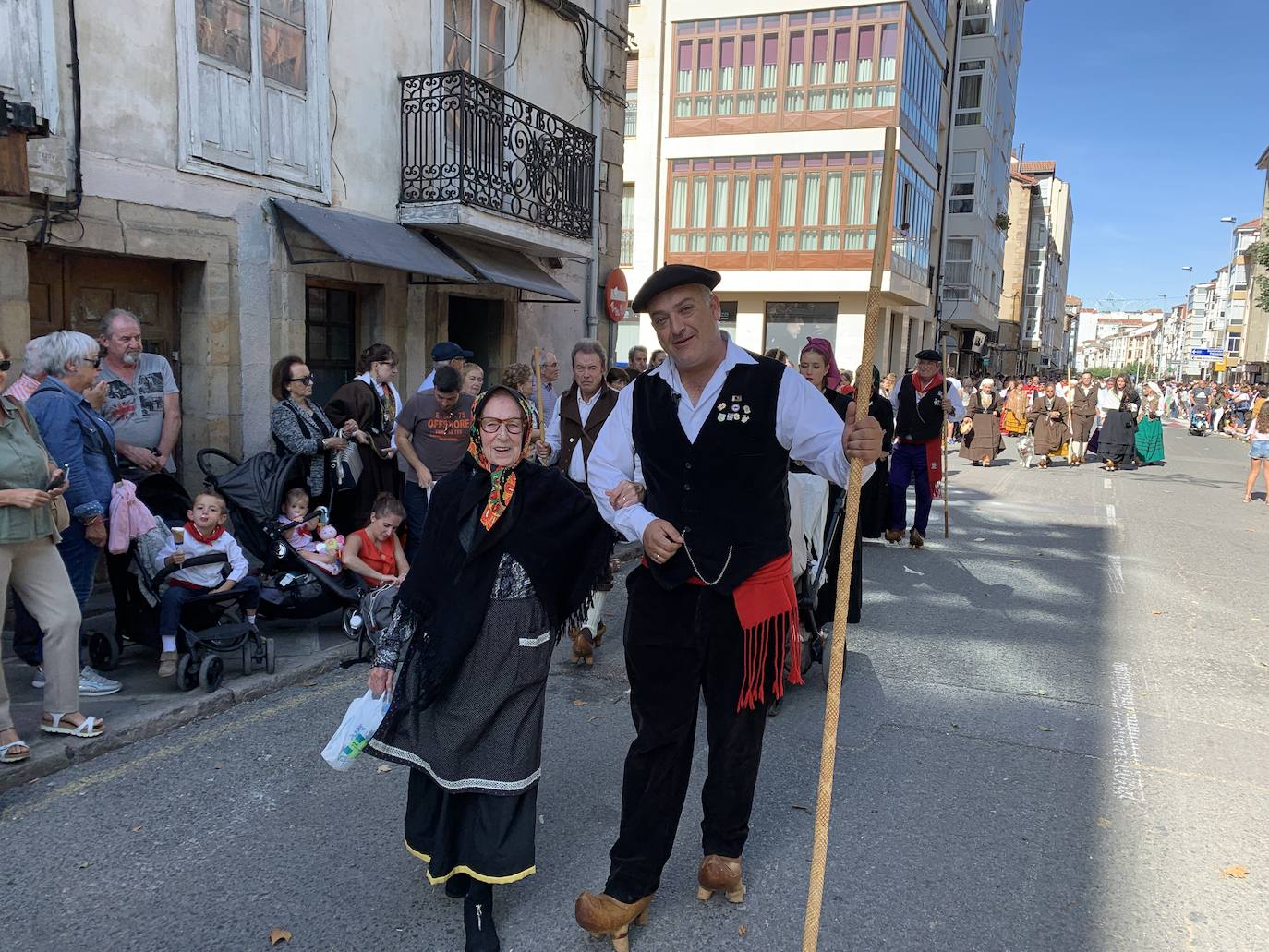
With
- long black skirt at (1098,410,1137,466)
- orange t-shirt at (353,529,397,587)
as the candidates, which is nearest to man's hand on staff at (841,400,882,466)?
orange t-shirt at (353,529,397,587)

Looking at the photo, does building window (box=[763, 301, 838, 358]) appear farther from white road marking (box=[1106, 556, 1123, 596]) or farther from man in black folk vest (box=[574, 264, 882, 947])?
man in black folk vest (box=[574, 264, 882, 947])

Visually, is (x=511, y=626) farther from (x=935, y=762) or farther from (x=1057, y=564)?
(x=1057, y=564)

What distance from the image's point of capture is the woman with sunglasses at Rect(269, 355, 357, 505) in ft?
21.4

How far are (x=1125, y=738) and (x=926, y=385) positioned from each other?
4997 mm

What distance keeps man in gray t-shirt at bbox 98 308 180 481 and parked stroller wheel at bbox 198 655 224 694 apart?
4.46 ft

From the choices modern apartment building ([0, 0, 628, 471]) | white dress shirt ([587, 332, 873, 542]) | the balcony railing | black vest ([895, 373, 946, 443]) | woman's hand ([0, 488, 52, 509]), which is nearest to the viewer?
white dress shirt ([587, 332, 873, 542])

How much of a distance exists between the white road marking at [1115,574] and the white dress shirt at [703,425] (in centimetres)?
609

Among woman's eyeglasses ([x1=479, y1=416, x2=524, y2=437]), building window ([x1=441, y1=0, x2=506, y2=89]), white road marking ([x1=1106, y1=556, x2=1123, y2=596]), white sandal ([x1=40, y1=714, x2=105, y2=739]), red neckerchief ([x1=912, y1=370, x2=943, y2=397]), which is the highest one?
building window ([x1=441, y1=0, x2=506, y2=89])

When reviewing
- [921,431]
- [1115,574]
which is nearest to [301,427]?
[921,431]

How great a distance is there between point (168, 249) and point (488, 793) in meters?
6.10

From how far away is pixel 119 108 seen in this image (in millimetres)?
6805

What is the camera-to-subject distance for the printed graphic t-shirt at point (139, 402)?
5.81 metres

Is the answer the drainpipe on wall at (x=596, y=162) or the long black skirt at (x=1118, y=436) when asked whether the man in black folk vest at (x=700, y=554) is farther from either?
the long black skirt at (x=1118, y=436)

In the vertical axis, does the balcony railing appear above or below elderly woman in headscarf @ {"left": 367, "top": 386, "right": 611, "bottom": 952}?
above
